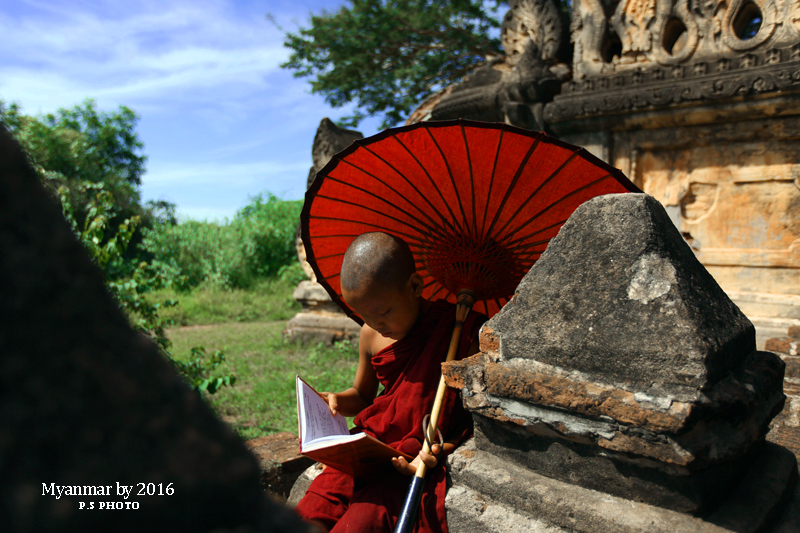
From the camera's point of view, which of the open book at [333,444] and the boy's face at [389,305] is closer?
the open book at [333,444]

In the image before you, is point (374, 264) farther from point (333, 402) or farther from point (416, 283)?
point (333, 402)

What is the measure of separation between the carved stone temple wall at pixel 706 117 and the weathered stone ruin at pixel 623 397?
293 centimetres

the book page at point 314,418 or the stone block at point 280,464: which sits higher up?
the book page at point 314,418

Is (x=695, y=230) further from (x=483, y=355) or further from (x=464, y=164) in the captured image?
(x=483, y=355)

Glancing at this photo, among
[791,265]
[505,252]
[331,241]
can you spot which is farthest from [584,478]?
[791,265]

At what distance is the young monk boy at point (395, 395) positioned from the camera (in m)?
1.47

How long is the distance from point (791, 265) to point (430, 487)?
3586mm

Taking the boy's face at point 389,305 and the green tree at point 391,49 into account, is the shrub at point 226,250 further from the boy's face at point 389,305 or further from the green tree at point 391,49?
the boy's face at point 389,305

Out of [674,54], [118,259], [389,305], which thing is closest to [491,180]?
[389,305]

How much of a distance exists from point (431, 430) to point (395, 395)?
0.83 feet

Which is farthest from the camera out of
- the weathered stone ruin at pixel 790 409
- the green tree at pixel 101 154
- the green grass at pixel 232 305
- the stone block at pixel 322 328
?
the green tree at pixel 101 154

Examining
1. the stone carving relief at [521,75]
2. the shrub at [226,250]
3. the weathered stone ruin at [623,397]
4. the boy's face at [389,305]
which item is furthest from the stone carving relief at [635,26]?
the shrub at [226,250]

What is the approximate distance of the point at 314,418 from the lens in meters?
1.58

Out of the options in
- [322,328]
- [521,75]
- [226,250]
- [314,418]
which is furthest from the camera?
[226,250]
